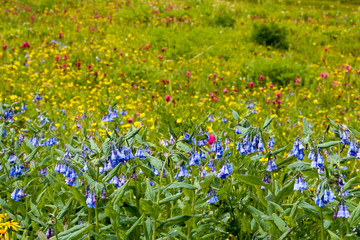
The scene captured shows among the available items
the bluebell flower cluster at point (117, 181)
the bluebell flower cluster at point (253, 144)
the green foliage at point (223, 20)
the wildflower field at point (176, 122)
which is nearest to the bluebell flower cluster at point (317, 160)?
the wildflower field at point (176, 122)

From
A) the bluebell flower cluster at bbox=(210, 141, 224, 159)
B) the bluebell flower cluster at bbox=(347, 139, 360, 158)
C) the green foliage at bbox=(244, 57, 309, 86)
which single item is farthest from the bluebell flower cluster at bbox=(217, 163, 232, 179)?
the green foliage at bbox=(244, 57, 309, 86)

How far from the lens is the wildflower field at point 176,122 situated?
2062 mm

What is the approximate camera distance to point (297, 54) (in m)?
8.95

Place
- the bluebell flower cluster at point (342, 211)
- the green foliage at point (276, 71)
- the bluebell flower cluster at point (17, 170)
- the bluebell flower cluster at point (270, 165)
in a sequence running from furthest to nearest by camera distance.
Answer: the green foliage at point (276, 71) < the bluebell flower cluster at point (17, 170) < the bluebell flower cluster at point (270, 165) < the bluebell flower cluster at point (342, 211)

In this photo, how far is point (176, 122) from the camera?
423 cm

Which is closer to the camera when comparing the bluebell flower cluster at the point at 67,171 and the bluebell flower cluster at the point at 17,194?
the bluebell flower cluster at the point at 67,171

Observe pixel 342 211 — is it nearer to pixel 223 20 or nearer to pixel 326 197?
pixel 326 197

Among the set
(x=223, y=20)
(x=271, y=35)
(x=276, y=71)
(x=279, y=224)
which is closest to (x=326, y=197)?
(x=279, y=224)

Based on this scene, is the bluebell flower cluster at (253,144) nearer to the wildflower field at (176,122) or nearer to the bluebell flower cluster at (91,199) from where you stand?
the wildflower field at (176,122)

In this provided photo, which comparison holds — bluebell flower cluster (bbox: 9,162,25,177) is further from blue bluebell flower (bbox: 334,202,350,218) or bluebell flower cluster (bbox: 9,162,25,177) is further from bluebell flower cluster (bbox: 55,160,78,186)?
blue bluebell flower (bbox: 334,202,350,218)

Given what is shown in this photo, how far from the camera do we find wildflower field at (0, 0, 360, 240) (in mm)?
2062

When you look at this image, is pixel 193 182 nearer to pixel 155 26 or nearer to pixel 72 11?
pixel 155 26

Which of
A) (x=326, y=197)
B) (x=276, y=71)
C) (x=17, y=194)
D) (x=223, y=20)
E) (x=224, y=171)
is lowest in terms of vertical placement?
(x=276, y=71)

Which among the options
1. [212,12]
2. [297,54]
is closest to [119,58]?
[297,54]
